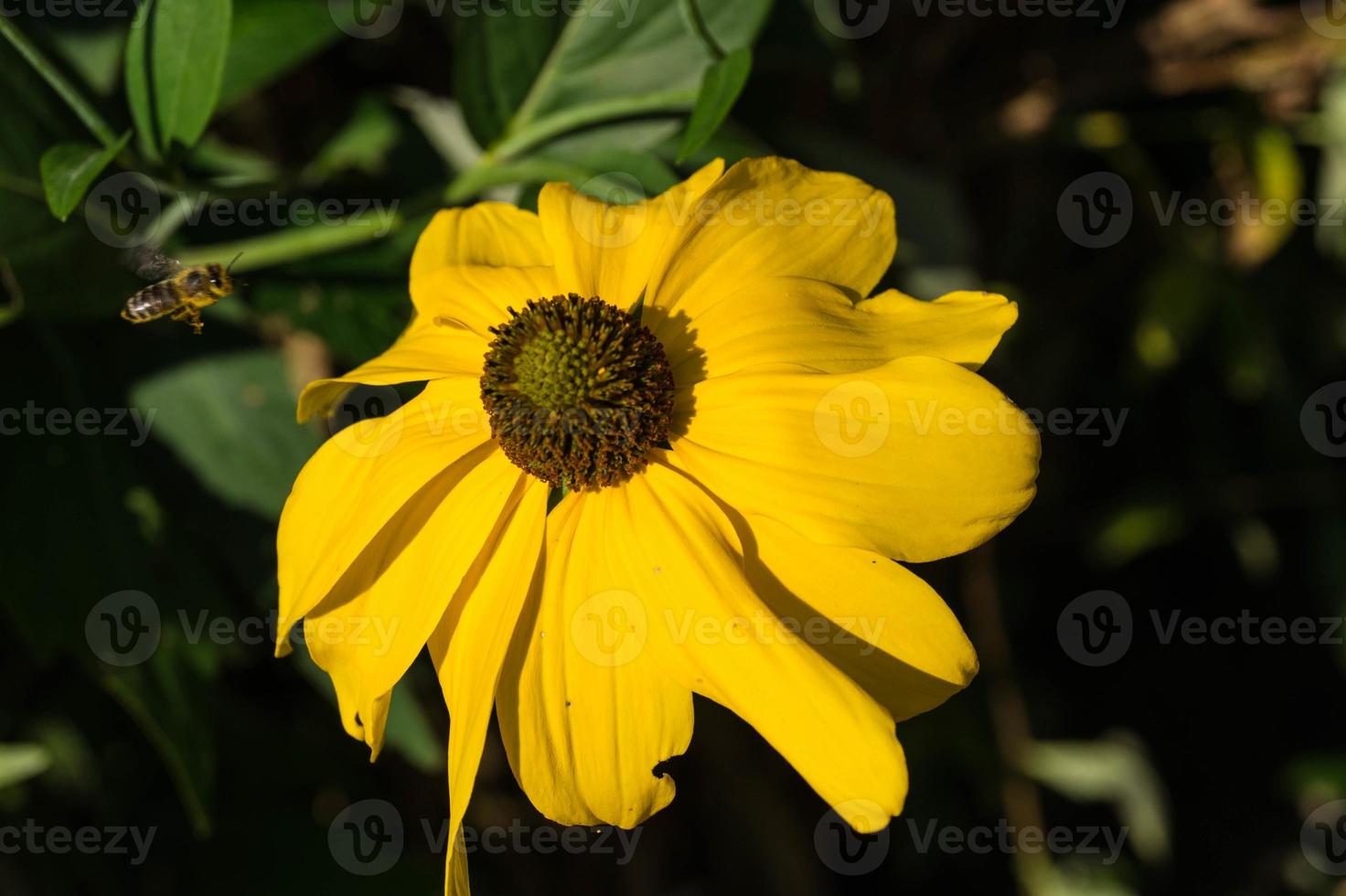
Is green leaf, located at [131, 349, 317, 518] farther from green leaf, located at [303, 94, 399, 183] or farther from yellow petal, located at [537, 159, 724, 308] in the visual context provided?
yellow petal, located at [537, 159, 724, 308]

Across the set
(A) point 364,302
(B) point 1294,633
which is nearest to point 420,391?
(A) point 364,302

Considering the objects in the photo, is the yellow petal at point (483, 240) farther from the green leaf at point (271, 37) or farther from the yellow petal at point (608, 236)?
the green leaf at point (271, 37)

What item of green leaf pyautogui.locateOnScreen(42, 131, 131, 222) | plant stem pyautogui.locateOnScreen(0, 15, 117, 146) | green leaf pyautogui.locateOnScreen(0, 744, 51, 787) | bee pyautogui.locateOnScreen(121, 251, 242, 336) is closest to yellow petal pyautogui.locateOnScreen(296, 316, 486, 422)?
bee pyautogui.locateOnScreen(121, 251, 242, 336)

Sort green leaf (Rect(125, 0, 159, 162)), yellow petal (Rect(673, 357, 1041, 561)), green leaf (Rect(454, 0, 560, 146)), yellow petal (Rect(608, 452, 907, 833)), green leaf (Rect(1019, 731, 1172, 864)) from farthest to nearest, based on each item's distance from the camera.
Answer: green leaf (Rect(1019, 731, 1172, 864)) < green leaf (Rect(454, 0, 560, 146)) < green leaf (Rect(125, 0, 159, 162)) < yellow petal (Rect(673, 357, 1041, 561)) < yellow petal (Rect(608, 452, 907, 833))

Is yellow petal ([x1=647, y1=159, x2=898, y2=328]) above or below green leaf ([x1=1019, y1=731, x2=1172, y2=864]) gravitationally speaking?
above

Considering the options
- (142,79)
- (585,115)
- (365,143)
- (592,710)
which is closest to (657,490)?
(592,710)

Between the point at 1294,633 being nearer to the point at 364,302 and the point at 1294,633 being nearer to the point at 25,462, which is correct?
the point at 364,302
